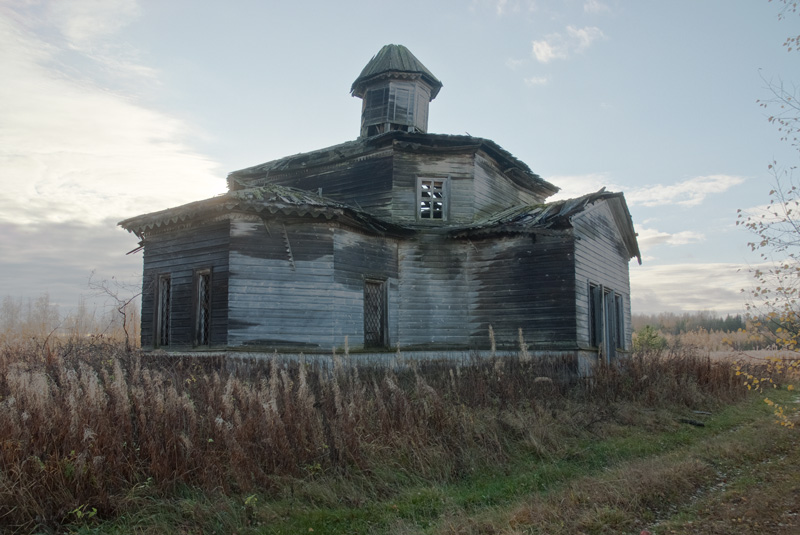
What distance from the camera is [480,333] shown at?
689 inches

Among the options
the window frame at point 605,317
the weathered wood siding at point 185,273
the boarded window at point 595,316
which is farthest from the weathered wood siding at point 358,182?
the window frame at point 605,317

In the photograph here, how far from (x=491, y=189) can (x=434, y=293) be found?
15.0 feet

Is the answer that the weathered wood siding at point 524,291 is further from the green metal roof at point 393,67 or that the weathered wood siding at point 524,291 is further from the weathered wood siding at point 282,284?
the green metal roof at point 393,67

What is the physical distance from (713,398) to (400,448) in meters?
Result: 9.08

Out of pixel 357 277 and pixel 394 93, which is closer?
pixel 357 277

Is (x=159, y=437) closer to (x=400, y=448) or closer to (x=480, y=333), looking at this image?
(x=400, y=448)

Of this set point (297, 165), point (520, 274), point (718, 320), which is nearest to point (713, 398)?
point (520, 274)

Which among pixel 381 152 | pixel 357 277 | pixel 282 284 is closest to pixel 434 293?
pixel 357 277

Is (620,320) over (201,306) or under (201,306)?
under

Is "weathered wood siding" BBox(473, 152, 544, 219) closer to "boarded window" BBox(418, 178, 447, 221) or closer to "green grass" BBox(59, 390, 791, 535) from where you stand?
"boarded window" BBox(418, 178, 447, 221)

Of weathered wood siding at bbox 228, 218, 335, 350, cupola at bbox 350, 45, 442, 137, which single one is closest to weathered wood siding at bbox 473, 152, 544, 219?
cupola at bbox 350, 45, 442, 137

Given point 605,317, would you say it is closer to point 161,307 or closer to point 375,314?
point 375,314

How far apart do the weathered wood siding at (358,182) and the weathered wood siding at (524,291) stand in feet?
11.0

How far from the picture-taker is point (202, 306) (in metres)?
15.2
